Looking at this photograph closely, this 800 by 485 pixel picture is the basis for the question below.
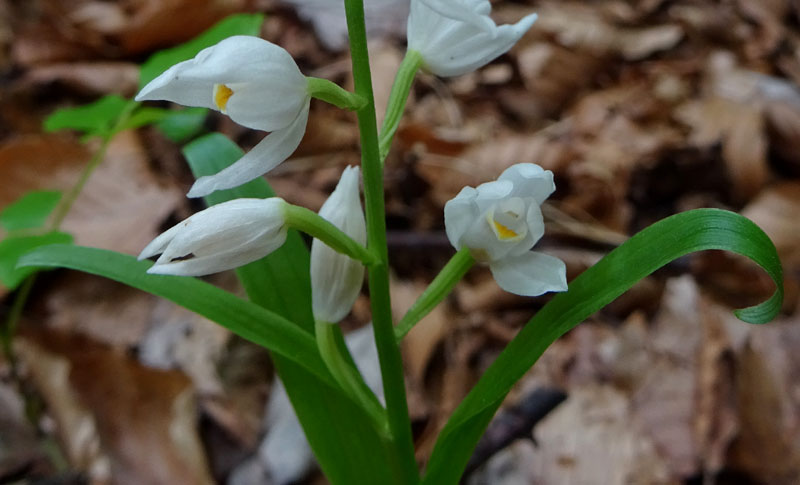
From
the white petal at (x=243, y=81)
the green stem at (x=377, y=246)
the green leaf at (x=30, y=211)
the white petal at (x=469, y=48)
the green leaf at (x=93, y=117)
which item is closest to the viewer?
the white petal at (x=243, y=81)

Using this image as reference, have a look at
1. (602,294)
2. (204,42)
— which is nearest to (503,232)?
(602,294)

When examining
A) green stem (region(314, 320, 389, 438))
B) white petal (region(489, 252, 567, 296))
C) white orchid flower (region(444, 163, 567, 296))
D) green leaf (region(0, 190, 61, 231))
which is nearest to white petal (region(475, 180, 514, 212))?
white orchid flower (region(444, 163, 567, 296))

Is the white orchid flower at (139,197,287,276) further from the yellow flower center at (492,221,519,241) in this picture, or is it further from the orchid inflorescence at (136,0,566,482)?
the yellow flower center at (492,221,519,241)

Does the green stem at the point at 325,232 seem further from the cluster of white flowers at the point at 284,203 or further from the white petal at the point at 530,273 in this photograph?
the white petal at the point at 530,273

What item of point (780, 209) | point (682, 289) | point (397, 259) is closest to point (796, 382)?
point (682, 289)

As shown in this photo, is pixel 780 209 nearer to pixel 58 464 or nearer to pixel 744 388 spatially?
pixel 744 388

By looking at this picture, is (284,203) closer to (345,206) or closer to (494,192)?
(345,206)

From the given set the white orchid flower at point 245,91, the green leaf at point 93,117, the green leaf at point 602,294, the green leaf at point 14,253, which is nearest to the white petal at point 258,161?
the white orchid flower at point 245,91
